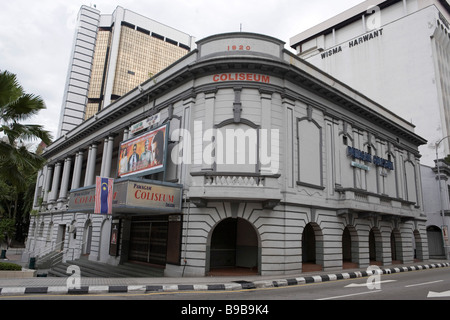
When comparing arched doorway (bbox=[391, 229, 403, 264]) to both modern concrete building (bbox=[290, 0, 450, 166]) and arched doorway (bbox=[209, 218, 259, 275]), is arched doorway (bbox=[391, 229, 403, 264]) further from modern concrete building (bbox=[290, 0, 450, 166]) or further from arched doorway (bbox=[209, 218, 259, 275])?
modern concrete building (bbox=[290, 0, 450, 166])

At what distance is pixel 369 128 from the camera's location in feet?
82.3

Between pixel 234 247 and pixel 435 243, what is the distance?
2740cm

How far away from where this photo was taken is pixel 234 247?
18.7 m

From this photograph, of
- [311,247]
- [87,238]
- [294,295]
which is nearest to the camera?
[294,295]

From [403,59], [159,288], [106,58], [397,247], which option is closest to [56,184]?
[159,288]

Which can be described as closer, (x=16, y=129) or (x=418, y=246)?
(x=16, y=129)

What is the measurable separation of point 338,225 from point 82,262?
18.3 meters

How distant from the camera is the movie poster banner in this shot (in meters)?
18.8

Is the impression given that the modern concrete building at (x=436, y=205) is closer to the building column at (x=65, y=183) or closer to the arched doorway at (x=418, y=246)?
the arched doorway at (x=418, y=246)

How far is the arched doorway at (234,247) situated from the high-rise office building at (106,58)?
282 ft

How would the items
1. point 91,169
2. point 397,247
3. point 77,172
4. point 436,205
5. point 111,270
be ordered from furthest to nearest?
point 436,205
point 77,172
point 91,169
point 397,247
point 111,270

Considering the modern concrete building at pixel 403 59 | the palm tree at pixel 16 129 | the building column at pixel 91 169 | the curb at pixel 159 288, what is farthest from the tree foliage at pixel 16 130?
the modern concrete building at pixel 403 59

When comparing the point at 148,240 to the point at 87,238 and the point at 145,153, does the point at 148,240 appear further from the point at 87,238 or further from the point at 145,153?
the point at 87,238

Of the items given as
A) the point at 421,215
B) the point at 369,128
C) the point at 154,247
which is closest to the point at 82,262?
the point at 154,247
